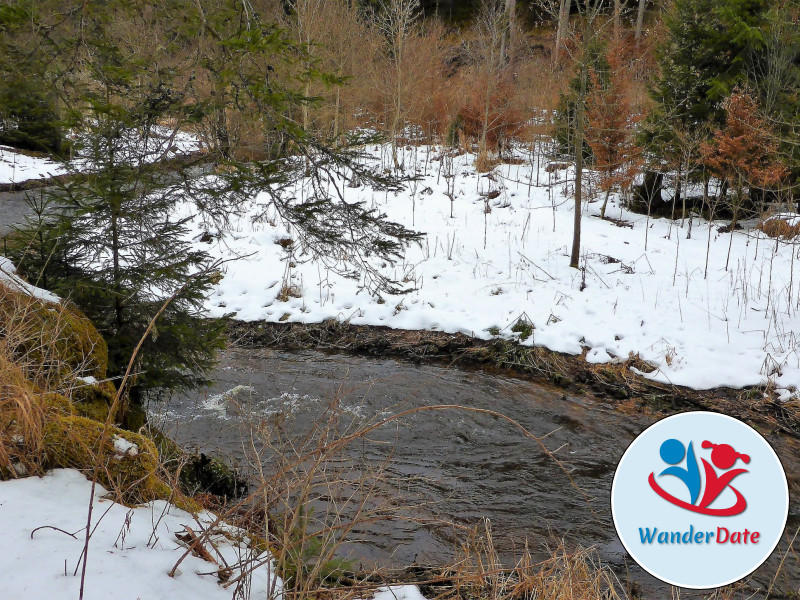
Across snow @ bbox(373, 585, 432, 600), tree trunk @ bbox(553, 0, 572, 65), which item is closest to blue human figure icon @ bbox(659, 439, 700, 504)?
snow @ bbox(373, 585, 432, 600)

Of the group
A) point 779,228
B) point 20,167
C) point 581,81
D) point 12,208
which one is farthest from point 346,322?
point 20,167

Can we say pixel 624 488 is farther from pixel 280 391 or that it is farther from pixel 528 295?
pixel 528 295

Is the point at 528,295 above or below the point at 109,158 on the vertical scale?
below

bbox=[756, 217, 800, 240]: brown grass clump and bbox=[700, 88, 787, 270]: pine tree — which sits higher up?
bbox=[700, 88, 787, 270]: pine tree

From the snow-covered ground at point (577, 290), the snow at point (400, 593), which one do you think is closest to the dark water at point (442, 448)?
the snow at point (400, 593)

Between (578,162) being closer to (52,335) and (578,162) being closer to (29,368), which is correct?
(52,335)

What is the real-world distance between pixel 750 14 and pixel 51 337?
13583mm

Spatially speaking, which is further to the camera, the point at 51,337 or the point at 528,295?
the point at 528,295

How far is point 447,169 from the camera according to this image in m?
14.0

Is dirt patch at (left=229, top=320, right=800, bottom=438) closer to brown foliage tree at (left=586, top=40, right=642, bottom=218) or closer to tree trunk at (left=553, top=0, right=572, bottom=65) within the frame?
tree trunk at (left=553, top=0, right=572, bottom=65)

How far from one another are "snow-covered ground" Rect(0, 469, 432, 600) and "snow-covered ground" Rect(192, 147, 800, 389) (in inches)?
141

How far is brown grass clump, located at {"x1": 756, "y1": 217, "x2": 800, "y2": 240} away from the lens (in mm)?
9526

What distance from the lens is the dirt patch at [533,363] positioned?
6.24 metres

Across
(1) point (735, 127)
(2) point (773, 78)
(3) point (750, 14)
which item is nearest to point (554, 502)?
(1) point (735, 127)
